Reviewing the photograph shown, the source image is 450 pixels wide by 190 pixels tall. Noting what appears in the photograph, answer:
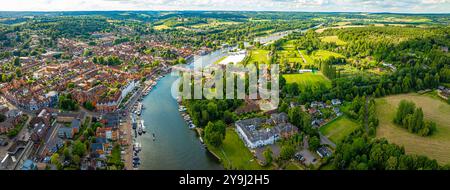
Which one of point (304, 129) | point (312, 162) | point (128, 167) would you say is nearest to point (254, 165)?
point (312, 162)

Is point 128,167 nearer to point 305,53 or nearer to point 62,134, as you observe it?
point 62,134

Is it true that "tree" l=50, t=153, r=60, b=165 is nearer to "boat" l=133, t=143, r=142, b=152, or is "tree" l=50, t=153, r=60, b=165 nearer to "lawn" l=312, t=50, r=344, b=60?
"boat" l=133, t=143, r=142, b=152

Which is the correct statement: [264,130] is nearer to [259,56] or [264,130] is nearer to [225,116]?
[225,116]

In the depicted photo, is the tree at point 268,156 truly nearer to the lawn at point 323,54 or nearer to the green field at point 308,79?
the green field at point 308,79

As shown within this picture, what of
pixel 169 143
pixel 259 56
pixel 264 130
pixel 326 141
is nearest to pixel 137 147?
pixel 169 143

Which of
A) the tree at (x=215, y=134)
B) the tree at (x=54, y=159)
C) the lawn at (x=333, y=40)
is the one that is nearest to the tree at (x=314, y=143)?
the tree at (x=215, y=134)
